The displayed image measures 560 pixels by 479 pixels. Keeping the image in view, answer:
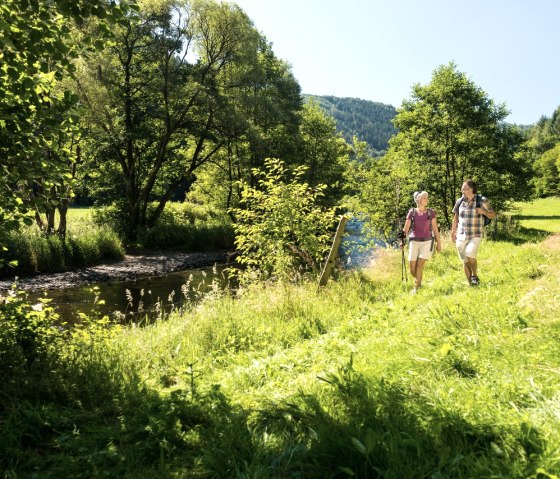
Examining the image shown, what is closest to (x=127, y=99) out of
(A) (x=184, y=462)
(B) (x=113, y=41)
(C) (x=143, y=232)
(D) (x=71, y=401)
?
(C) (x=143, y=232)

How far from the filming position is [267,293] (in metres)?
9.05

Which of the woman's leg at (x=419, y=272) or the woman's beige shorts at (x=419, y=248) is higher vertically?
the woman's beige shorts at (x=419, y=248)

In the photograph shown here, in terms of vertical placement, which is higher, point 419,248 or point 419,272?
point 419,248

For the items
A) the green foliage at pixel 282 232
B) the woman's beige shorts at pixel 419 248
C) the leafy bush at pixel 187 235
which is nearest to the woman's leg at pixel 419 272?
the woman's beige shorts at pixel 419 248

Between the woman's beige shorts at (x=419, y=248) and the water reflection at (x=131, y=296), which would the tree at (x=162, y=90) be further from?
the woman's beige shorts at (x=419, y=248)

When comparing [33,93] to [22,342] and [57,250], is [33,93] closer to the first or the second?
[22,342]

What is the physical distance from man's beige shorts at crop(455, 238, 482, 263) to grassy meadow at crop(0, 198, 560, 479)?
159 cm

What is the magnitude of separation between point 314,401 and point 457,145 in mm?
Result: 24356

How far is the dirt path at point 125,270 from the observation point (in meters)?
→ 15.5

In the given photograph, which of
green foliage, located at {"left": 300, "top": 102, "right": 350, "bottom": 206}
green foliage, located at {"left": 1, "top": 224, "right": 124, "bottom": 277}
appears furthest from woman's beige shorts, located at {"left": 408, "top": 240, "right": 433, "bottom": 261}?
green foliage, located at {"left": 300, "top": 102, "right": 350, "bottom": 206}

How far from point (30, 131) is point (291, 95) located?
110 feet

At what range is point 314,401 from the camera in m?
3.38

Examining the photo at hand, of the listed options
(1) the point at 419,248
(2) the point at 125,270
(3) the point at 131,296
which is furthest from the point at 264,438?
(2) the point at 125,270

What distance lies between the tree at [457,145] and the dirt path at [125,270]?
1387cm
